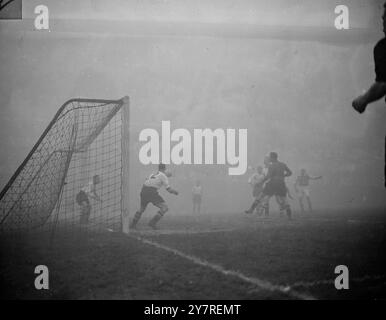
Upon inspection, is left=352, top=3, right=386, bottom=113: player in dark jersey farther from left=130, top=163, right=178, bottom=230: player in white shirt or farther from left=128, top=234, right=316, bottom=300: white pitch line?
→ left=130, top=163, right=178, bottom=230: player in white shirt

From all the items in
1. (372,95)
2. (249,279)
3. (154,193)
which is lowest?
(249,279)

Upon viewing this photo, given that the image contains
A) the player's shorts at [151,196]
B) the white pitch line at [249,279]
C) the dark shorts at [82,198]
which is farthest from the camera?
the dark shorts at [82,198]

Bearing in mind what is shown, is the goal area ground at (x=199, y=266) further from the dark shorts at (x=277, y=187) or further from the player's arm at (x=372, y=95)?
the dark shorts at (x=277, y=187)

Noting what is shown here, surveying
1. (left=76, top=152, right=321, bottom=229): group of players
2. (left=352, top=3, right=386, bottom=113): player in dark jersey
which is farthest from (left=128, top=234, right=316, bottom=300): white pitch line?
(left=76, top=152, right=321, bottom=229): group of players

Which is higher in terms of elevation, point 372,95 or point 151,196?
point 372,95

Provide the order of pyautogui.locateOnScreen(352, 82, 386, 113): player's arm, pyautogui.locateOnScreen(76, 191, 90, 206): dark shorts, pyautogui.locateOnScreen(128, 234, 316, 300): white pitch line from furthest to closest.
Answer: pyautogui.locateOnScreen(76, 191, 90, 206): dark shorts → pyautogui.locateOnScreen(128, 234, 316, 300): white pitch line → pyautogui.locateOnScreen(352, 82, 386, 113): player's arm

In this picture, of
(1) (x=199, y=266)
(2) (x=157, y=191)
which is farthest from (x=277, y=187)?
(1) (x=199, y=266)

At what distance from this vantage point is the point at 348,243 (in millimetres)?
4656

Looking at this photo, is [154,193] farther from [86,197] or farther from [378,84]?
[378,84]

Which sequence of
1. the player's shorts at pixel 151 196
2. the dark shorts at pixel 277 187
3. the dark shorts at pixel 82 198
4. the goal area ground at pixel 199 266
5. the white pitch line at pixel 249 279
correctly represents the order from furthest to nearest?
the dark shorts at pixel 82 198
the dark shorts at pixel 277 187
the player's shorts at pixel 151 196
the goal area ground at pixel 199 266
the white pitch line at pixel 249 279

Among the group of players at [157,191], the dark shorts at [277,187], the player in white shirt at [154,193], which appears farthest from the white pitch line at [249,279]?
the dark shorts at [277,187]
